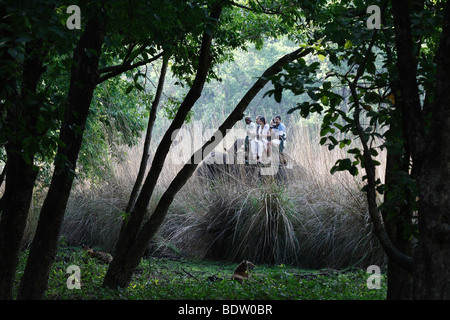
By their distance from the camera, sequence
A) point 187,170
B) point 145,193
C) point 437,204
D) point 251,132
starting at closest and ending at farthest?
point 437,204 → point 187,170 → point 145,193 → point 251,132

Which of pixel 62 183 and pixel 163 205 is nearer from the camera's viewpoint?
pixel 62 183

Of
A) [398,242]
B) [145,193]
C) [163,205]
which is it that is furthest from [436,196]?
[145,193]

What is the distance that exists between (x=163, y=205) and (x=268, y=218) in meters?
2.92

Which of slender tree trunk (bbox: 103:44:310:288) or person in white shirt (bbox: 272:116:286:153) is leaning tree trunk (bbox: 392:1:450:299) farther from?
person in white shirt (bbox: 272:116:286:153)

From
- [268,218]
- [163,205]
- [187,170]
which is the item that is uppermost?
[187,170]

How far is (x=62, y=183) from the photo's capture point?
3967 mm

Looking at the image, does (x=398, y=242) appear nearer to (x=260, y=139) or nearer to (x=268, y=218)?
(x=268, y=218)

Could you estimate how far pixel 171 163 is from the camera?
427 inches

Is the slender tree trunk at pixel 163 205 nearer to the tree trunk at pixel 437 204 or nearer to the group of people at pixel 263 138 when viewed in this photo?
the tree trunk at pixel 437 204

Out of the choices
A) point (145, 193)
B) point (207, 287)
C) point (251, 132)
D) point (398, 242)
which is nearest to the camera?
point (398, 242)

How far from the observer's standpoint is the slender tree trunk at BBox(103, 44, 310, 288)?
5.00 metres

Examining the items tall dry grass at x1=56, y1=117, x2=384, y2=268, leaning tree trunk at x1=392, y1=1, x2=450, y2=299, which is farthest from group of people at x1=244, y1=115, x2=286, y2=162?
leaning tree trunk at x1=392, y1=1, x2=450, y2=299

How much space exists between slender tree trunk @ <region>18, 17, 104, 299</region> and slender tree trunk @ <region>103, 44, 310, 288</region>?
42.3 inches

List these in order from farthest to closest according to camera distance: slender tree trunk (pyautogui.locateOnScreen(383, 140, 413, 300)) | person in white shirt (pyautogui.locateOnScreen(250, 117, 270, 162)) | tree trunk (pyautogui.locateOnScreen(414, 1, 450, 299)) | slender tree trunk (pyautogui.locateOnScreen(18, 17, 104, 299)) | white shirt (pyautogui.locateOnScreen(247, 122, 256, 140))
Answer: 1. person in white shirt (pyautogui.locateOnScreen(250, 117, 270, 162))
2. white shirt (pyautogui.locateOnScreen(247, 122, 256, 140))
3. slender tree trunk (pyautogui.locateOnScreen(18, 17, 104, 299))
4. slender tree trunk (pyautogui.locateOnScreen(383, 140, 413, 300))
5. tree trunk (pyautogui.locateOnScreen(414, 1, 450, 299))
